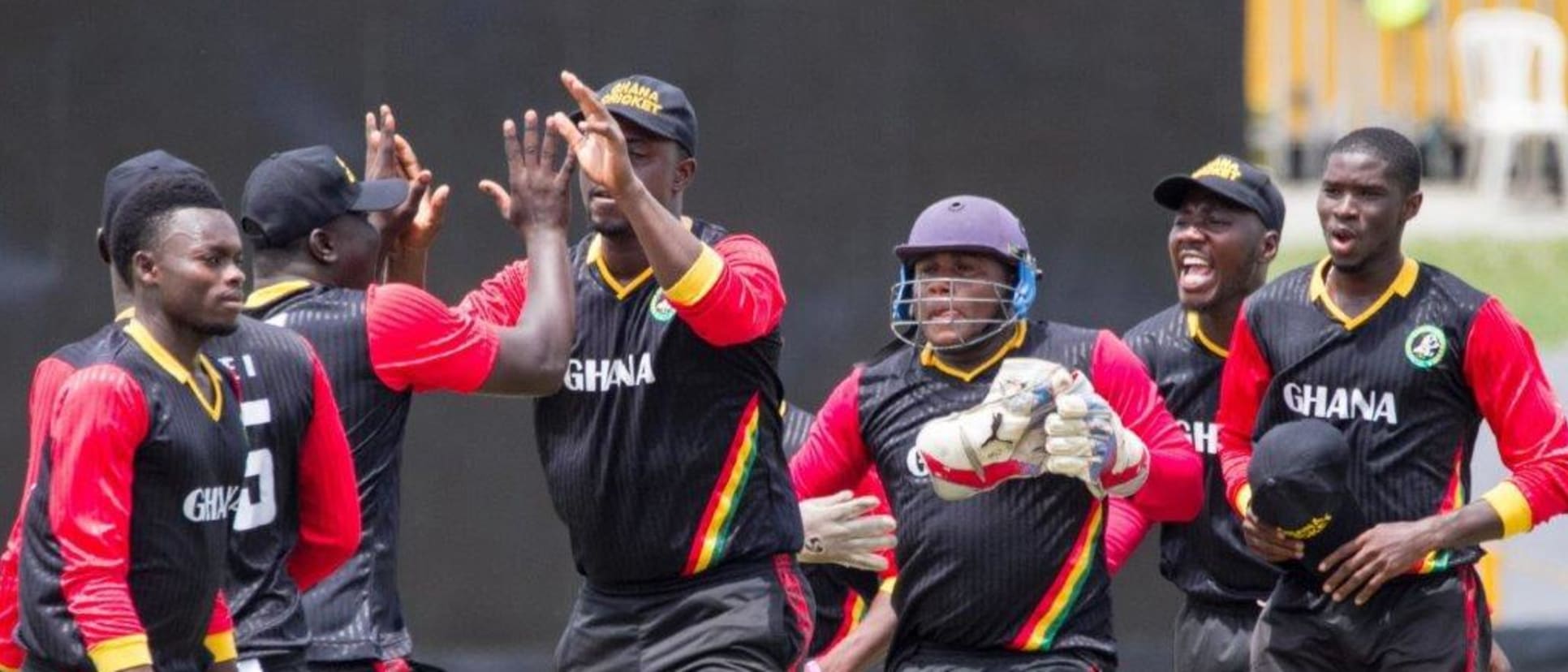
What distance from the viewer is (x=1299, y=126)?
49.4ft

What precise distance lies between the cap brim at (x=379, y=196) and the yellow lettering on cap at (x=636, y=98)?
0.53m

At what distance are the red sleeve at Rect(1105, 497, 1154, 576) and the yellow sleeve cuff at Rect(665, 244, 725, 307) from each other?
1.35m

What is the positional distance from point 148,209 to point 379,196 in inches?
44.6

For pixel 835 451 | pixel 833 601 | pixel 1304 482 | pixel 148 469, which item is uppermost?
pixel 148 469

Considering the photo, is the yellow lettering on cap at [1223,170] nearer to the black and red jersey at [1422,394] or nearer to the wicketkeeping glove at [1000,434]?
the black and red jersey at [1422,394]

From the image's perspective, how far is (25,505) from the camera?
5.14 meters

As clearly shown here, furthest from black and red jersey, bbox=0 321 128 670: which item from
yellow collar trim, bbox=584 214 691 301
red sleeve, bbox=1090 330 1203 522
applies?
red sleeve, bbox=1090 330 1203 522

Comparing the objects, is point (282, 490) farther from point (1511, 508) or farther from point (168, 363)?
point (1511, 508)

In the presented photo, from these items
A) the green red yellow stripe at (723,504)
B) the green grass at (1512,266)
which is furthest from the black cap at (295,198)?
the green grass at (1512,266)

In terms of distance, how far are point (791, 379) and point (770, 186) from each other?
0.70m

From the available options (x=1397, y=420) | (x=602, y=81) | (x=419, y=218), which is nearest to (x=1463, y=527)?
(x=1397, y=420)

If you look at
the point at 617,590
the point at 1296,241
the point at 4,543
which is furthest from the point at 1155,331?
the point at 1296,241

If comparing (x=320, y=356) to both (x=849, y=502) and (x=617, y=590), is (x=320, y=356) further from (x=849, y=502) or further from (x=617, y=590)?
(x=849, y=502)

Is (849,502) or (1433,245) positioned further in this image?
(1433,245)
